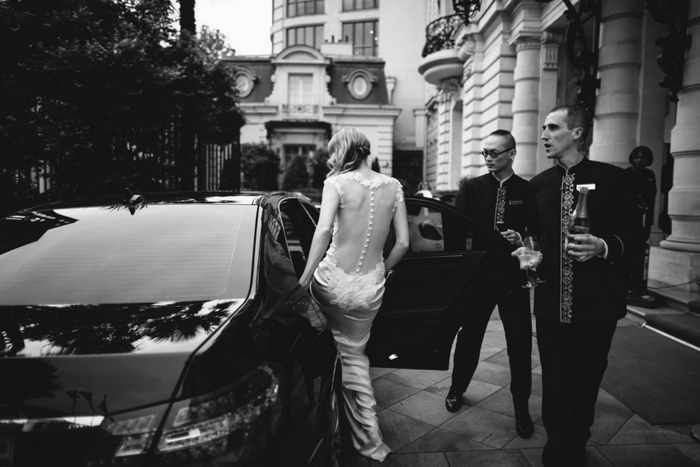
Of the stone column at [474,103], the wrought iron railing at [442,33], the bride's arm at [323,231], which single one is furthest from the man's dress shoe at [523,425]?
the wrought iron railing at [442,33]

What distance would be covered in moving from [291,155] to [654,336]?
33066mm

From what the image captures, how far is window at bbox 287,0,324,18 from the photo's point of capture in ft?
158

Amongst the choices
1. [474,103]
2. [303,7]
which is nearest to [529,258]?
[474,103]

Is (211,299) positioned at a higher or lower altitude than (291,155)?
lower

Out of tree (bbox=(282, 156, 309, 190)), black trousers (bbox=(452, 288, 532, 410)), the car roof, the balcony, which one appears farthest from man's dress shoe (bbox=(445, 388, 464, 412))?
tree (bbox=(282, 156, 309, 190))

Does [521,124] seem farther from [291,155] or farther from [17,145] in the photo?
[291,155]

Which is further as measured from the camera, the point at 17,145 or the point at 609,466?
the point at 17,145

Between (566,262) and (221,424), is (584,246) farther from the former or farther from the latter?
(221,424)

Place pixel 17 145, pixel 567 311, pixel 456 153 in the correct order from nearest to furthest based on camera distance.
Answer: pixel 567 311
pixel 17 145
pixel 456 153

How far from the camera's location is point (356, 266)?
3.01m

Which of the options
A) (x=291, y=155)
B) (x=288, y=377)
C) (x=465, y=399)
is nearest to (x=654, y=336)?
(x=465, y=399)

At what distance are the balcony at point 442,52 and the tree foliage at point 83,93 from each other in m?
12.2

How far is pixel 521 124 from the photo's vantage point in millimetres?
12781

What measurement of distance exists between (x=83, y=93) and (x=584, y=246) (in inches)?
259
